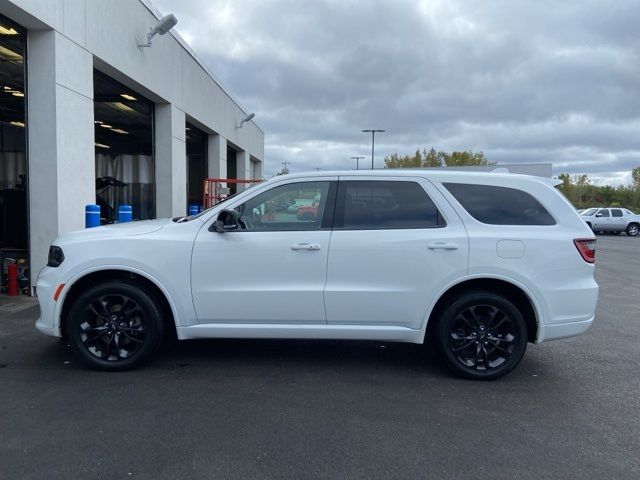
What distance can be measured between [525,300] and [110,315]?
146 inches

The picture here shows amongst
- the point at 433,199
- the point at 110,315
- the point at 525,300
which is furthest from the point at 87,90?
the point at 525,300

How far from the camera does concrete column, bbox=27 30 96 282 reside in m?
7.48

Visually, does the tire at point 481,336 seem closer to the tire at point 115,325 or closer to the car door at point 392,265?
the car door at point 392,265

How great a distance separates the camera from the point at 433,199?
4.59m

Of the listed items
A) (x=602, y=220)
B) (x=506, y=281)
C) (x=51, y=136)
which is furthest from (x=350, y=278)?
(x=602, y=220)

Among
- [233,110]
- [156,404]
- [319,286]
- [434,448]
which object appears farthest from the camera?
[233,110]

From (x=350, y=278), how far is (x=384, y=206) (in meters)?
0.73

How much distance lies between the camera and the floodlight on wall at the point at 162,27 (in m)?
9.79

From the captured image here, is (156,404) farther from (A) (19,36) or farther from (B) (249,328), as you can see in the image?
(A) (19,36)

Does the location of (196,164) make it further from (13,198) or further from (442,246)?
(442,246)

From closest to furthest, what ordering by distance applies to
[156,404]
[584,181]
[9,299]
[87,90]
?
[156,404] < [9,299] < [87,90] < [584,181]

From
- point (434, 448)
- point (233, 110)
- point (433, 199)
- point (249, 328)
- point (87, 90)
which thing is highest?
point (233, 110)

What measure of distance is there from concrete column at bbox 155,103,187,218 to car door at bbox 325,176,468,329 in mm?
9089

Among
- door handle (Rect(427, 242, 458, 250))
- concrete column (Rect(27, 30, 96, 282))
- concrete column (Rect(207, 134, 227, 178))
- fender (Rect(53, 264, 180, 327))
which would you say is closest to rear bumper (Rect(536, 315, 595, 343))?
door handle (Rect(427, 242, 458, 250))
